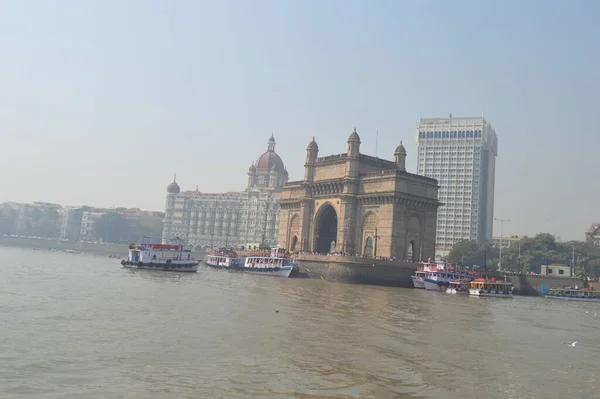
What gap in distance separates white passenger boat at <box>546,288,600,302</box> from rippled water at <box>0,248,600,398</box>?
115 feet

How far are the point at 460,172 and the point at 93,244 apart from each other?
307 feet

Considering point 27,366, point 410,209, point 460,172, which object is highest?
point 460,172

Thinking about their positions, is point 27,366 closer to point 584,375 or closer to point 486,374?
point 486,374

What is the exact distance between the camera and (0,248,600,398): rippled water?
42.6 feet

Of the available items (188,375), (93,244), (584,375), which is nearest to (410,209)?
(584,375)

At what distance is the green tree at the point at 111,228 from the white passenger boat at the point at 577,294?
416 feet

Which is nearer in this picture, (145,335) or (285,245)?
(145,335)

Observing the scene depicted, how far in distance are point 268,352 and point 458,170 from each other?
417 feet

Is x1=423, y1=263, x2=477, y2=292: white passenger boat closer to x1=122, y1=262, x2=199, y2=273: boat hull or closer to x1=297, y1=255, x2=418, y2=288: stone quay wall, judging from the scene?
x1=297, y1=255, x2=418, y2=288: stone quay wall

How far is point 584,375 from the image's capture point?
16828mm

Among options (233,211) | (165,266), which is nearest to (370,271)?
(165,266)

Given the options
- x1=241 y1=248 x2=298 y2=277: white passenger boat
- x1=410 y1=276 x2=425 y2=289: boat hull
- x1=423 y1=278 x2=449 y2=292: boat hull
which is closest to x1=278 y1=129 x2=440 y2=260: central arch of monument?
x1=410 y1=276 x2=425 y2=289: boat hull

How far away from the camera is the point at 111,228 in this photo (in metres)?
162

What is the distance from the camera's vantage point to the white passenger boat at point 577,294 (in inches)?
2420
